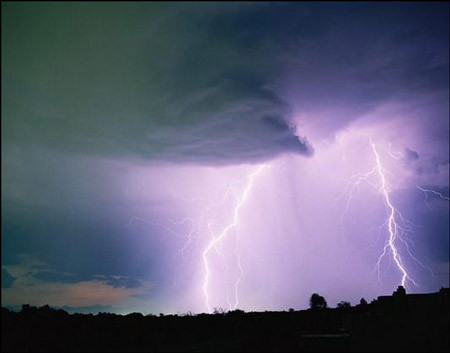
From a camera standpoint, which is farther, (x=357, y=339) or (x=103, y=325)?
(x=103, y=325)

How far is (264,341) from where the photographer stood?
27734 mm

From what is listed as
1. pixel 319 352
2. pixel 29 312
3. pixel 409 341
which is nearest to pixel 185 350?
pixel 319 352

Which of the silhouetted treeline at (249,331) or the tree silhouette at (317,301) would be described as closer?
the silhouetted treeline at (249,331)

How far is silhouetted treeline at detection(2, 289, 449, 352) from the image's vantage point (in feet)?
65.1

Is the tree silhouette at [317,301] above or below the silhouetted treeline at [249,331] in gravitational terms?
above

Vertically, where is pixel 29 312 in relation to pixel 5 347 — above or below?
above

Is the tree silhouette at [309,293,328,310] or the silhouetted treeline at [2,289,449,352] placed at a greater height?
the tree silhouette at [309,293,328,310]

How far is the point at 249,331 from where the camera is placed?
37.7 metres

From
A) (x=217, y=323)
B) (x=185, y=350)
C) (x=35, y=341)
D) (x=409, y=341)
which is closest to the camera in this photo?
(x=409, y=341)

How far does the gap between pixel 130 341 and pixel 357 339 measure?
19.0 meters

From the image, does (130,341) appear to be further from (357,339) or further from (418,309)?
(418,309)

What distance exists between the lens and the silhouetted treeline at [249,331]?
65.1 ft

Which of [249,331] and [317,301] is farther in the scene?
[317,301]

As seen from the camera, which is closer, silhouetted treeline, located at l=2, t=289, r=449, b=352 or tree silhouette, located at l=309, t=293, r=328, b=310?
silhouetted treeline, located at l=2, t=289, r=449, b=352
